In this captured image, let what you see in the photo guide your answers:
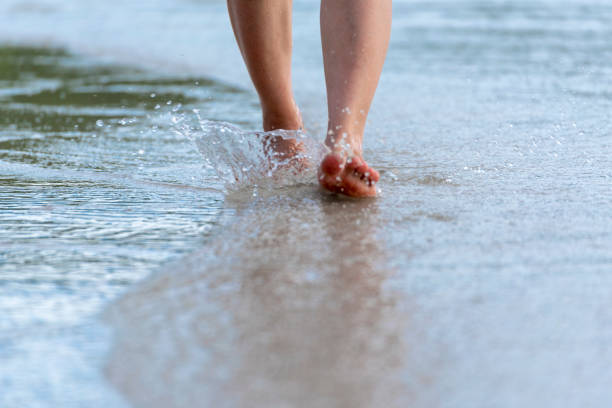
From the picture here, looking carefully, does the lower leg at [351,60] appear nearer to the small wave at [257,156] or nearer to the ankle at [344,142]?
the ankle at [344,142]

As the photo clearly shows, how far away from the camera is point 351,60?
1.91 meters

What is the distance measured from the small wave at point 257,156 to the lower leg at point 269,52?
9 cm

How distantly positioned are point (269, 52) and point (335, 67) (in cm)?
35

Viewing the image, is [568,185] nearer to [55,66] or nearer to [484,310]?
[484,310]

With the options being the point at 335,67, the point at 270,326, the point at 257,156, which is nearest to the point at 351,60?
the point at 335,67

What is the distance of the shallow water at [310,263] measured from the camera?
98 cm

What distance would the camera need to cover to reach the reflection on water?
0.96 meters

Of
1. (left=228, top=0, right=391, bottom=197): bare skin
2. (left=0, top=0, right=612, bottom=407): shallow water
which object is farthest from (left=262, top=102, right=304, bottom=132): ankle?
(left=0, top=0, right=612, bottom=407): shallow water

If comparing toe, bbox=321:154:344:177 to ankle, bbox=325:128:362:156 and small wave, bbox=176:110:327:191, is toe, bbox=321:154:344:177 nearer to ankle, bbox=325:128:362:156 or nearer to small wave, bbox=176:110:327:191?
ankle, bbox=325:128:362:156

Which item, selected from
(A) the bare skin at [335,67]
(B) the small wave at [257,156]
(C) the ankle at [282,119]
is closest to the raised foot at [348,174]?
(A) the bare skin at [335,67]

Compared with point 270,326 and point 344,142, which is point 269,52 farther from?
point 270,326

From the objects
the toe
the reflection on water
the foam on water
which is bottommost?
the foam on water

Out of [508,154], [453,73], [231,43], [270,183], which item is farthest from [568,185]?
[231,43]

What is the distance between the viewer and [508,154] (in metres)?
2.24
